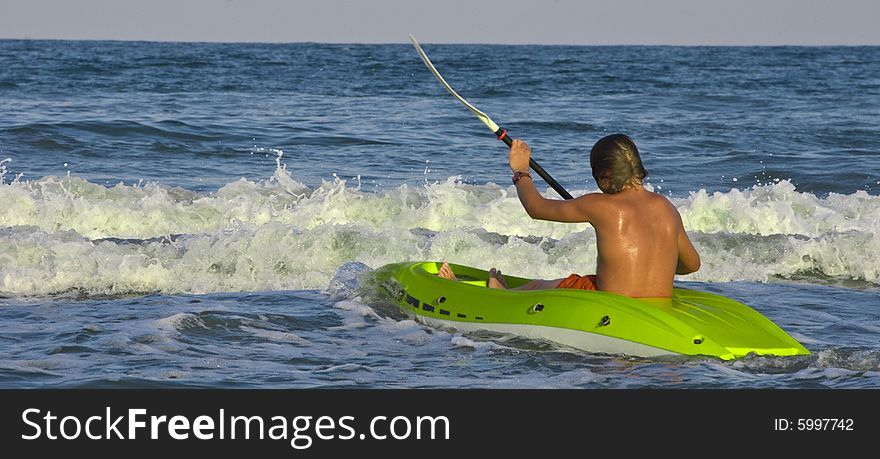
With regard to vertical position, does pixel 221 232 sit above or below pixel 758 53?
below

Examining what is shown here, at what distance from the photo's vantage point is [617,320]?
19.7 feet

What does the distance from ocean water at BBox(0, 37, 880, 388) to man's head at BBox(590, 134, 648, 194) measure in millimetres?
940

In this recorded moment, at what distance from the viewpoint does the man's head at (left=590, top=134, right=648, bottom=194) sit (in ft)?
19.1

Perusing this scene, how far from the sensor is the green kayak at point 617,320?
5.89 m

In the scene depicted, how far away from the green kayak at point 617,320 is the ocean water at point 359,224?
0.31ft

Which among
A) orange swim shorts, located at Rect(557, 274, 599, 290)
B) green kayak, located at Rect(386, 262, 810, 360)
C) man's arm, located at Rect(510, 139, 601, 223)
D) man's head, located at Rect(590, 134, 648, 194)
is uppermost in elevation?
man's head, located at Rect(590, 134, 648, 194)

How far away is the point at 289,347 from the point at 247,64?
28.3 metres

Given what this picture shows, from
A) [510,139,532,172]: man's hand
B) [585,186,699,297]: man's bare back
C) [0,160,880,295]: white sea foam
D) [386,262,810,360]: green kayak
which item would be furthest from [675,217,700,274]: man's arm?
[0,160,880,295]: white sea foam

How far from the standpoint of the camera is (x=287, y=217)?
11.7 metres

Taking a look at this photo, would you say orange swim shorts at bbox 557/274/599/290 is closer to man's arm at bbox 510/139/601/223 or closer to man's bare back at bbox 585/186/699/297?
man's bare back at bbox 585/186/699/297

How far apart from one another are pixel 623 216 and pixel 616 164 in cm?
28

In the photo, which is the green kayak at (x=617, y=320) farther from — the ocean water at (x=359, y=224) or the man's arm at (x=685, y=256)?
the man's arm at (x=685, y=256)
